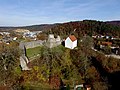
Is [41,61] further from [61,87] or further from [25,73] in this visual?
[61,87]

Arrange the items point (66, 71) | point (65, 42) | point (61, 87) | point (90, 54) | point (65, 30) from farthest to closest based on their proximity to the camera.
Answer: point (65, 30)
point (65, 42)
point (90, 54)
point (66, 71)
point (61, 87)

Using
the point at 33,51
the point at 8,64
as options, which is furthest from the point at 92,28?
the point at 8,64

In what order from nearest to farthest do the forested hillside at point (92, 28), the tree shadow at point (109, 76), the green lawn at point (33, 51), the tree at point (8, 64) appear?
the tree shadow at point (109, 76)
the tree at point (8, 64)
the green lawn at point (33, 51)
the forested hillside at point (92, 28)

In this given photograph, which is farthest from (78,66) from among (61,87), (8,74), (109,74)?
(8,74)

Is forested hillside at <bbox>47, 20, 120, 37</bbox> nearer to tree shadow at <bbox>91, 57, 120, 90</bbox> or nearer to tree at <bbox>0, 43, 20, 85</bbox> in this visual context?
tree shadow at <bbox>91, 57, 120, 90</bbox>

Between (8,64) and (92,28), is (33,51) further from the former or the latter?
(92,28)

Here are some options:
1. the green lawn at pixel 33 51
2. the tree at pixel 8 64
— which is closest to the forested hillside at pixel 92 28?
the green lawn at pixel 33 51

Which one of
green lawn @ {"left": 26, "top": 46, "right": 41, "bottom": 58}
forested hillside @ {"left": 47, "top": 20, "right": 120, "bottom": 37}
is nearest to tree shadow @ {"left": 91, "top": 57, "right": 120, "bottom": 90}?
green lawn @ {"left": 26, "top": 46, "right": 41, "bottom": 58}

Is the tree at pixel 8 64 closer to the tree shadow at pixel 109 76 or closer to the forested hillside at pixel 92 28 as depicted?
the tree shadow at pixel 109 76
